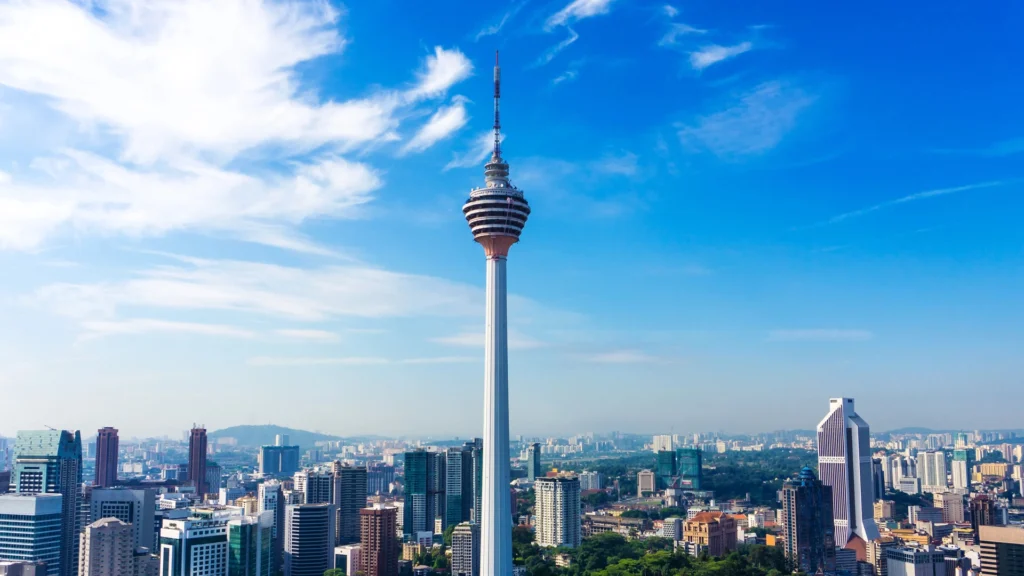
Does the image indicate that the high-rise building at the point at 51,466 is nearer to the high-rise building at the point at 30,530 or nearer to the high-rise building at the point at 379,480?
the high-rise building at the point at 30,530

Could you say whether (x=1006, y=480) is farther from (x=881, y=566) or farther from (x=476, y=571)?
(x=476, y=571)

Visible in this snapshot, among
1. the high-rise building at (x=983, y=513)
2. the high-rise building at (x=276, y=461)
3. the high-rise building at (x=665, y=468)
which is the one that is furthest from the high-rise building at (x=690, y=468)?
the high-rise building at (x=276, y=461)

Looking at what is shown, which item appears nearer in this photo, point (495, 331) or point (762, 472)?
point (495, 331)

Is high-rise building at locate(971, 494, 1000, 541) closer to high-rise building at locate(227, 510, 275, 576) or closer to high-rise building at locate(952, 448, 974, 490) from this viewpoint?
high-rise building at locate(227, 510, 275, 576)

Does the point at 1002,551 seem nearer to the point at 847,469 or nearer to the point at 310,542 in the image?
the point at 847,469

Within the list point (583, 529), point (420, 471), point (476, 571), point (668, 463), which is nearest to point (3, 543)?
point (476, 571)

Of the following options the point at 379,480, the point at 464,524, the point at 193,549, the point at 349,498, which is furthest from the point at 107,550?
the point at 379,480
